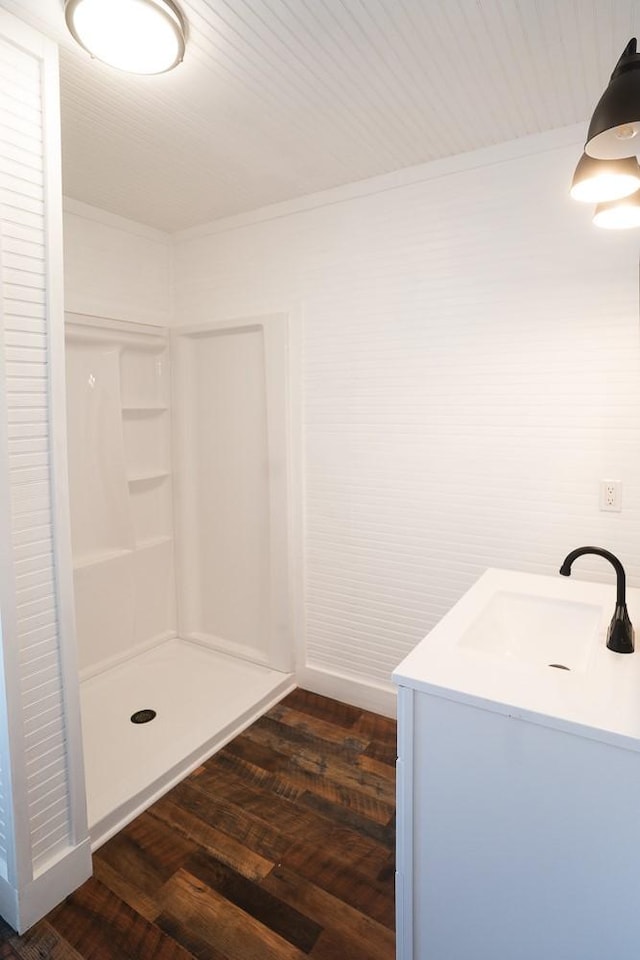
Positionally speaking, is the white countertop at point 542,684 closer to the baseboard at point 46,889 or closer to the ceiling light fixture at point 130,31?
the baseboard at point 46,889

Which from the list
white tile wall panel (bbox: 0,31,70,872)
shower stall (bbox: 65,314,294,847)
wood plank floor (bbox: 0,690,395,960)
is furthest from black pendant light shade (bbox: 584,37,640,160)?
wood plank floor (bbox: 0,690,395,960)

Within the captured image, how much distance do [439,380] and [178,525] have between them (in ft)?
6.09

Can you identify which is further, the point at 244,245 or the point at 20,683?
the point at 244,245

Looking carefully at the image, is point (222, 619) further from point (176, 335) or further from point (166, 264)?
point (166, 264)

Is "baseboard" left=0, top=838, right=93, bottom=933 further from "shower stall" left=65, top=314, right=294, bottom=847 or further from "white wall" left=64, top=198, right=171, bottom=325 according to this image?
"white wall" left=64, top=198, right=171, bottom=325

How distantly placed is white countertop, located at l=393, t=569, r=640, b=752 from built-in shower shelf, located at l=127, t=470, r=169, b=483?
2.14 metres

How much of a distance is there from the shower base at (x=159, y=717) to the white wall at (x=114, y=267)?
76.7 inches

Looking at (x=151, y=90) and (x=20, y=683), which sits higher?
(x=151, y=90)

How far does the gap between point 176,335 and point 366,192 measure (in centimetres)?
135

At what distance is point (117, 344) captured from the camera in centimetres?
291

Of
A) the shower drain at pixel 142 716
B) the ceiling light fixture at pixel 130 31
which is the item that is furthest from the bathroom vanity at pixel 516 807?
the ceiling light fixture at pixel 130 31

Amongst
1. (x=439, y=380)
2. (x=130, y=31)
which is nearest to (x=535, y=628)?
(x=439, y=380)

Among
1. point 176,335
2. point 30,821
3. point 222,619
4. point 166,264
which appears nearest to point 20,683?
point 30,821

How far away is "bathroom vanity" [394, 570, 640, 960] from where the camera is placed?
1051 millimetres
